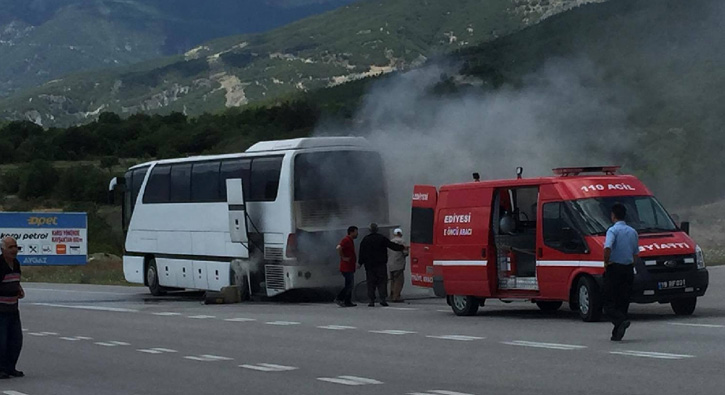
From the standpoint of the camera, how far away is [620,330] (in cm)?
1719

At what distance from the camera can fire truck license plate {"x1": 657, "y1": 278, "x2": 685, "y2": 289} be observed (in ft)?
66.1

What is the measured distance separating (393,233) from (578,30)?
92.8ft

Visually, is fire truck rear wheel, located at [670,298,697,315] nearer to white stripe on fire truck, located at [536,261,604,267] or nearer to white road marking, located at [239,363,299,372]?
white stripe on fire truck, located at [536,261,604,267]

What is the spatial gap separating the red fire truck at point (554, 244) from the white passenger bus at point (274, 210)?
6.15 m

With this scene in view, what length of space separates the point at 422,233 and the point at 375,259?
4.46 feet

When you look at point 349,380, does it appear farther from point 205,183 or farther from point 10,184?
point 10,184

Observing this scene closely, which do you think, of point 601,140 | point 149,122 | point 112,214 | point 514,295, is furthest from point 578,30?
point 149,122

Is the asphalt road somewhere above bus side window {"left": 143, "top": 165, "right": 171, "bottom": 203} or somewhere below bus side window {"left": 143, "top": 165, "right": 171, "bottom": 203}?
below

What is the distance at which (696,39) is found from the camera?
58781mm

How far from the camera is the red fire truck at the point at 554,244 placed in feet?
67.0

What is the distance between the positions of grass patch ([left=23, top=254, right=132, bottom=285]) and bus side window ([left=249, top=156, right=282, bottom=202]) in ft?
62.4

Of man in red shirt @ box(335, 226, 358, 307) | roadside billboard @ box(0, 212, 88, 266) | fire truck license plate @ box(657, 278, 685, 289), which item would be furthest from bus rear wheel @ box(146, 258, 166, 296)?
fire truck license plate @ box(657, 278, 685, 289)

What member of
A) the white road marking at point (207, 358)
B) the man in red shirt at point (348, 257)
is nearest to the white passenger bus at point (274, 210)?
the man in red shirt at point (348, 257)

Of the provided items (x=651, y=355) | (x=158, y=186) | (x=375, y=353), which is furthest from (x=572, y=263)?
(x=158, y=186)
